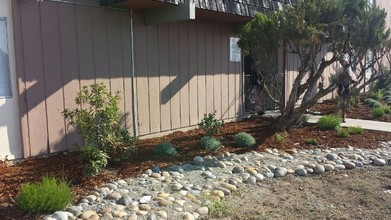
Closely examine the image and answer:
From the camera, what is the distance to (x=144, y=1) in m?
5.41

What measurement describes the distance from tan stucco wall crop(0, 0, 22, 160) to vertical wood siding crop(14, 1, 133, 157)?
7cm

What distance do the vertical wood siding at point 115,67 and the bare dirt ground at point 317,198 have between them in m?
2.93

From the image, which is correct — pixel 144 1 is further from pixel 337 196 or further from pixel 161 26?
pixel 337 196

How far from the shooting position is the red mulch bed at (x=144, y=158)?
3807mm

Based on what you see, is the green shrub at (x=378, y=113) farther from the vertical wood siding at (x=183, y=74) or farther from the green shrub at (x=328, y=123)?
the vertical wood siding at (x=183, y=74)

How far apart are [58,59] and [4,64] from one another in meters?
0.73

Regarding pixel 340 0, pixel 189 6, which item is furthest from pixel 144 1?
pixel 340 0

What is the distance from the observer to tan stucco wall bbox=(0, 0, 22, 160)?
4.54 metres

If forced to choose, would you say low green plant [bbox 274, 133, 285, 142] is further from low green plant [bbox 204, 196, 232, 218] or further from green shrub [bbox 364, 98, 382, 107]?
green shrub [bbox 364, 98, 382, 107]

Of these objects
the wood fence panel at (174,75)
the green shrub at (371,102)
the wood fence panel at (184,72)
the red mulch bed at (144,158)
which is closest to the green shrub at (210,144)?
the red mulch bed at (144,158)

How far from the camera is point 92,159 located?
4.25 metres

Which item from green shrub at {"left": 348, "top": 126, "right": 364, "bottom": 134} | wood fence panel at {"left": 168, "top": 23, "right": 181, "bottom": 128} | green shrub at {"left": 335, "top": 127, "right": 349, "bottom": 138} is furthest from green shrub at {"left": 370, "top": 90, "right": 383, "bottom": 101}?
wood fence panel at {"left": 168, "top": 23, "right": 181, "bottom": 128}

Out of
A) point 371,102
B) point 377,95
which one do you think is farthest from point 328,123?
point 377,95

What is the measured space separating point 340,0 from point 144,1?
3.20m
